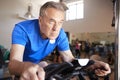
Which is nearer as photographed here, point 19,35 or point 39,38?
point 19,35

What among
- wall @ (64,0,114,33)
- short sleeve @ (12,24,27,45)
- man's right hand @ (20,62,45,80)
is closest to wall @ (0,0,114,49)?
wall @ (64,0,114,33)

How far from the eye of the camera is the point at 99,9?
1.49 metres

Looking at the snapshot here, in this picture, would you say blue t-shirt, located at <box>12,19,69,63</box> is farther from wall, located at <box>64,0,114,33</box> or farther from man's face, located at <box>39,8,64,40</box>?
wall, located at <box>64,0,114,33</box>

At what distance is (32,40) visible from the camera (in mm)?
819

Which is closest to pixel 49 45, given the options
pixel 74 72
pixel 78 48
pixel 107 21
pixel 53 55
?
pixel 74 72

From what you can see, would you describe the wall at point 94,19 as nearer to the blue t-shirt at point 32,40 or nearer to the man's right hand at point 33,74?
the blue t-shirt at point 32,40

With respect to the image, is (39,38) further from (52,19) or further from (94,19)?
(94,19)

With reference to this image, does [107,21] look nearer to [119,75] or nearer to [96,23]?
[96,23]

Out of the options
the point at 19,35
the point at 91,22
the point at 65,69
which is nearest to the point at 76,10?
the point at 91,22

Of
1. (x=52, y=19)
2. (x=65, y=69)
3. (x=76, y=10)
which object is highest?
(x=76, y=10)

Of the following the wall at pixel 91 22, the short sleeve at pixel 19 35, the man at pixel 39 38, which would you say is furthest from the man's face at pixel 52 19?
the wall at pixel 91 22

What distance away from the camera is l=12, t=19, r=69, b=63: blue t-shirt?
0.74 metres

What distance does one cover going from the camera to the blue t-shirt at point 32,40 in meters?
0.74

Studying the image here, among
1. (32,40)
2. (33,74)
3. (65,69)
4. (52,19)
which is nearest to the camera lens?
(33,74)
